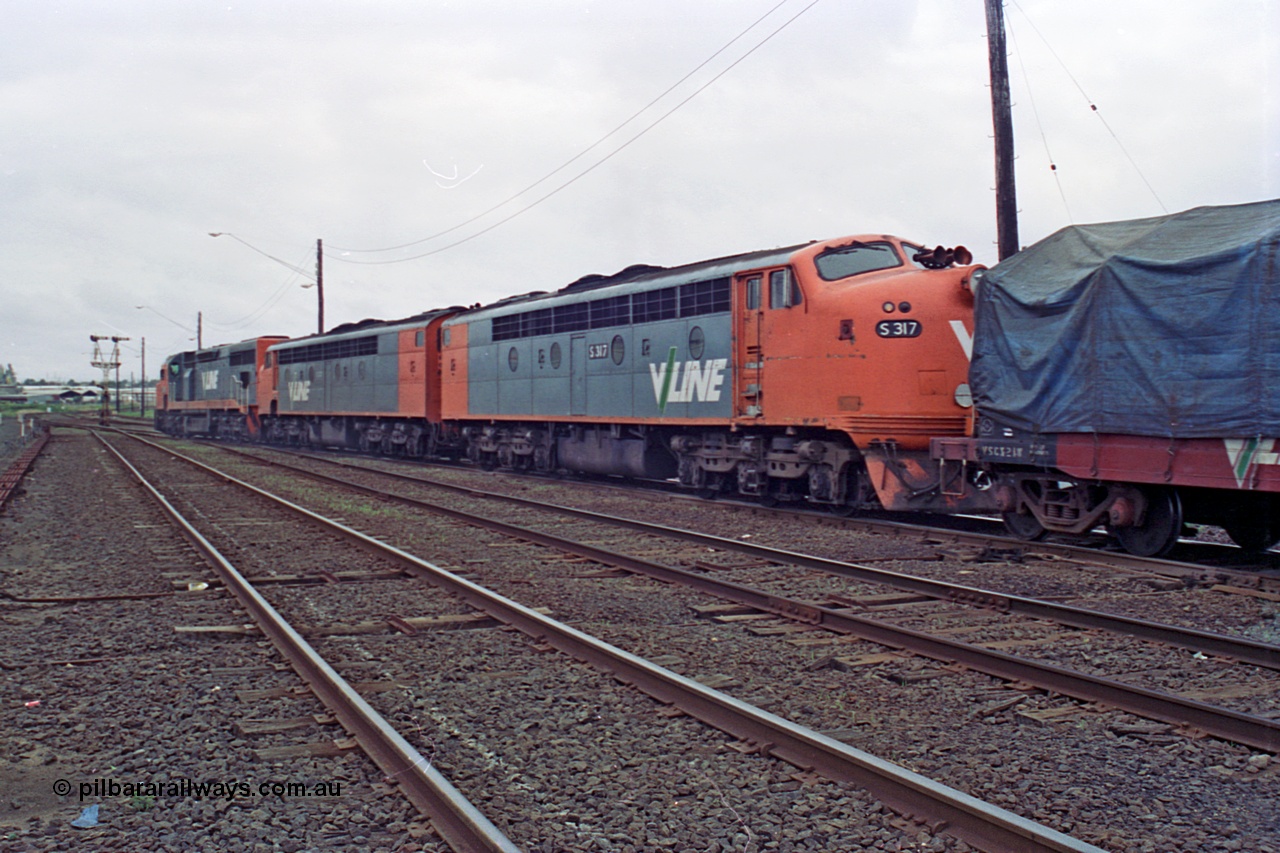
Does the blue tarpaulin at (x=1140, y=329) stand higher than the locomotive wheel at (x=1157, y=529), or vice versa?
the blue tarpaulin at (x=1140, y=329)

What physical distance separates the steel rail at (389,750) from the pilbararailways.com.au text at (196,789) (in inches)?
11.0

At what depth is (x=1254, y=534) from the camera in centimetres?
925

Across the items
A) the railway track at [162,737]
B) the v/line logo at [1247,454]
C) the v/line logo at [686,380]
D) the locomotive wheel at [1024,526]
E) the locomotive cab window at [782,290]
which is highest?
the locomotive cab window at [782,290]

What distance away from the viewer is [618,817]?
3.75 meters

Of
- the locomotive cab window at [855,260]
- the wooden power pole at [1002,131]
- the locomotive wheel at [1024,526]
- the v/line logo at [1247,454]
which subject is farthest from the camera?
the wooden power pole at [1002,131]

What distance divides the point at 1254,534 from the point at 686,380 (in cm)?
766

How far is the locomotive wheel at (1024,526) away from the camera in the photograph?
10.6 meters

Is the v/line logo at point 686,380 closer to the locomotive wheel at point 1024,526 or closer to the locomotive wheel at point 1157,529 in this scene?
the locomotive wheel at point 1024,526

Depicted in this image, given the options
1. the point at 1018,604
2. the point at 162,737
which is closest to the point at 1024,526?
the point at 1018,604

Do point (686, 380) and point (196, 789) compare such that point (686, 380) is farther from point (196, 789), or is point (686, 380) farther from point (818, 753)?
point (196, 789)

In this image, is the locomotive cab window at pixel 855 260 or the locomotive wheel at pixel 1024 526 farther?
the locomotive cab window at pixel 855 260

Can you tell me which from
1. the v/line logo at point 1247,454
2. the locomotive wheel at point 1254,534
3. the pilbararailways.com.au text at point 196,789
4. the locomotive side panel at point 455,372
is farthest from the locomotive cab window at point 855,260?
the locomotive side panel at point 455,372

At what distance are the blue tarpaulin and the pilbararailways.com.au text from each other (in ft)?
24.4

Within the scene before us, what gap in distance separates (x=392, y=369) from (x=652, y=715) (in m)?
22.5
